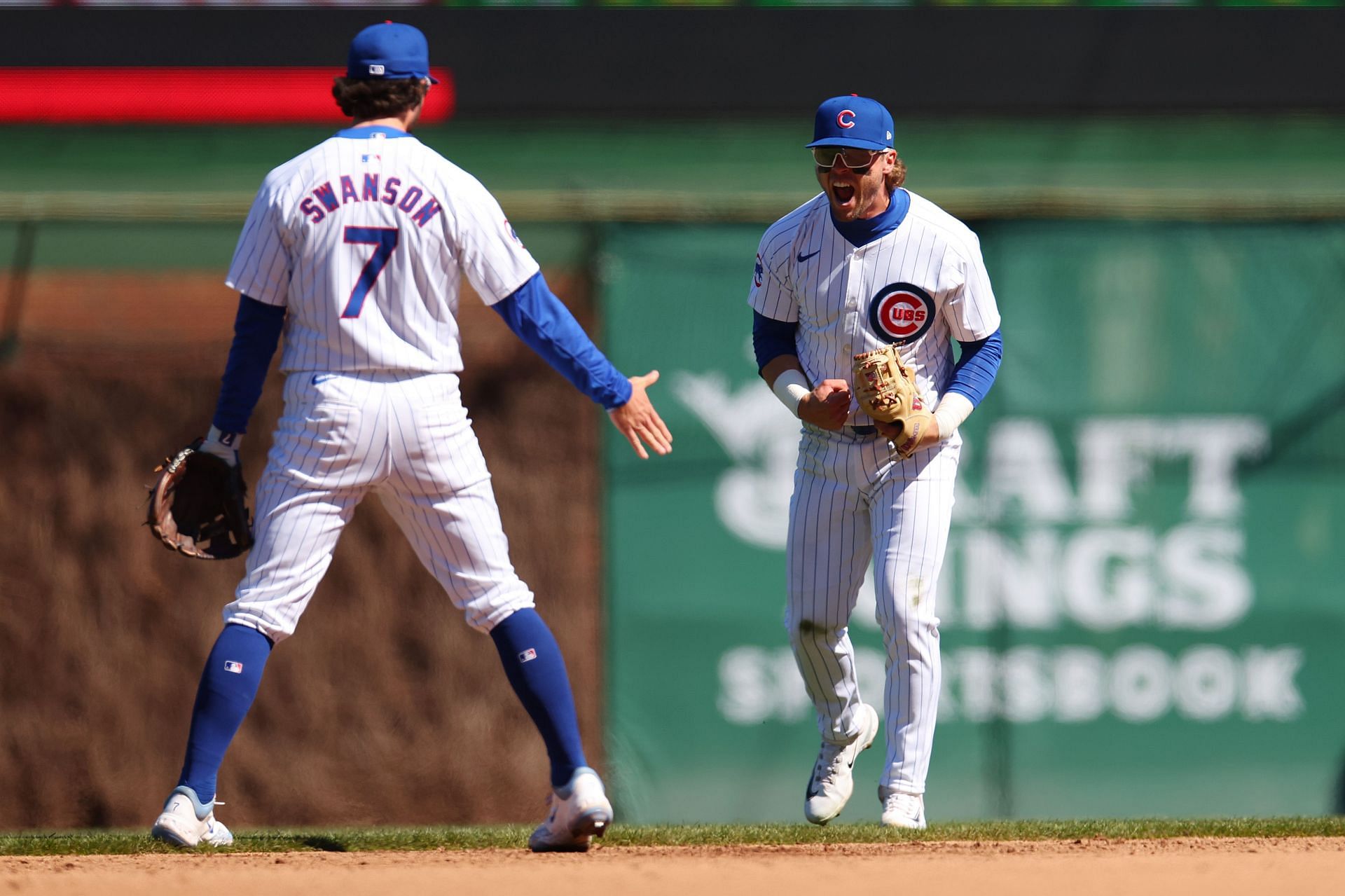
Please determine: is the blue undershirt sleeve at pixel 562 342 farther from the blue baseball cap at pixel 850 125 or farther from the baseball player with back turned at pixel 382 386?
the blue baseball cap at pixel 850 125

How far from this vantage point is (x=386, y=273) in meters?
3.60

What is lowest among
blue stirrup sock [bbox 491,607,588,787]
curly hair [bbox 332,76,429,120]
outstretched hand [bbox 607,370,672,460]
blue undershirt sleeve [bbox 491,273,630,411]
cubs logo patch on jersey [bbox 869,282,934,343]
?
blue stirrup sock [bbox 491,607,588,787]

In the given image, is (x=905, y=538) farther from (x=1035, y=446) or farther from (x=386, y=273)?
(x=1035, y=446)

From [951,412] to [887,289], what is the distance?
326 millimetres

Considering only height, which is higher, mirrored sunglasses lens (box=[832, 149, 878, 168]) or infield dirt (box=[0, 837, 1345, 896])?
mirrored sunglasses lens (box=[832, 149, 878, 168])

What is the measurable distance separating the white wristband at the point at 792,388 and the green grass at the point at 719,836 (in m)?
1.01

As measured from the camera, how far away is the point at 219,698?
144 inches

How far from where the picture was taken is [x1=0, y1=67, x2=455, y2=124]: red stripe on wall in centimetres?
766

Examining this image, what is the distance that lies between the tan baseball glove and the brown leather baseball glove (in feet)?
4.61

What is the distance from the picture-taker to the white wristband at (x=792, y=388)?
165 inches

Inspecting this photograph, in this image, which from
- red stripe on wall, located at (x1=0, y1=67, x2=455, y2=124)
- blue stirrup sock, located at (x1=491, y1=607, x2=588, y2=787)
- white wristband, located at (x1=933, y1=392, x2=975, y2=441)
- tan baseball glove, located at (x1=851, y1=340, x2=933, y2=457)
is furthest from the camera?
red stripe on wall, located at (x1=0, y1=67, x2=455, y2=124)

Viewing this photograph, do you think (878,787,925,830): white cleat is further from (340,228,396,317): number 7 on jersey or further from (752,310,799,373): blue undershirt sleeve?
(340,228,396,317): number 7 on jersey

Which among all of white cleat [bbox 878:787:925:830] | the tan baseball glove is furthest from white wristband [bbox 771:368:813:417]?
white cleat [bbox 878:787:925:830]

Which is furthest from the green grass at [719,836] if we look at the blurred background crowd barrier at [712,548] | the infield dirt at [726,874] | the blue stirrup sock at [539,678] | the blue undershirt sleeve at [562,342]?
the blurred background crowd barrier at [712,548]
